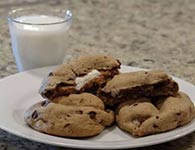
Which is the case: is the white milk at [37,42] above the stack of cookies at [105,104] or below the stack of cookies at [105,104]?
below

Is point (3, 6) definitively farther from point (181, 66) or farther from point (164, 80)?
point (164, 80)

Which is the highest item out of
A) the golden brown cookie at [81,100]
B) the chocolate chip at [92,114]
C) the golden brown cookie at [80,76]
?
the golden brown cookie at [80,76]

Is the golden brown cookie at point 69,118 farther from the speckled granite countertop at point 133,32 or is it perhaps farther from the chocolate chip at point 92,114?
the speckled granite countertop at point 133,32

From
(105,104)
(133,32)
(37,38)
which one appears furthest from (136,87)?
(133,32)

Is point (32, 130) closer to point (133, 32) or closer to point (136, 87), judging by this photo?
point (136, 87)

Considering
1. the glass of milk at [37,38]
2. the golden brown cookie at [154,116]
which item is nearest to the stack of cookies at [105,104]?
the golden brown cookie at [154,116]

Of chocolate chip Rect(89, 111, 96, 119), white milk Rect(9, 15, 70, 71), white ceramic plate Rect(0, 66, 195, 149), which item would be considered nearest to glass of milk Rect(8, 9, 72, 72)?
white milk Rect(9, 15, 70, 71)
